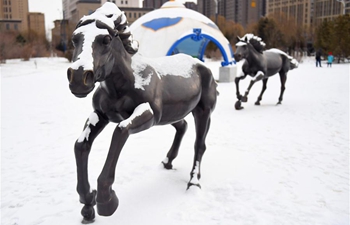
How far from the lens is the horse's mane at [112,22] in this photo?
98.1 inches

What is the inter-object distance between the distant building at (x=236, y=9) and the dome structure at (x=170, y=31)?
2499 inches

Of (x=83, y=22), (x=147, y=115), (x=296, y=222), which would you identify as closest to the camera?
(x=83, y=22)

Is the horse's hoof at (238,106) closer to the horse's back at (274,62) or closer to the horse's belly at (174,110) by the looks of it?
the horse's back at (274,62)

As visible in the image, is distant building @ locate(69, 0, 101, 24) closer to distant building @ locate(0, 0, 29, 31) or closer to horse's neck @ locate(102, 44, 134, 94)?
distant building @ locate(0, 0, 29, 31)

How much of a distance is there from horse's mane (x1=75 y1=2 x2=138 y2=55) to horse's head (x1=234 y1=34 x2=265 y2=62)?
6.11m

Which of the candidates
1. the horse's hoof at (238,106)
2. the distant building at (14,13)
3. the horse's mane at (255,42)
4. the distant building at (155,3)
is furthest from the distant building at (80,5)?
the horse's hoof at (238,106)

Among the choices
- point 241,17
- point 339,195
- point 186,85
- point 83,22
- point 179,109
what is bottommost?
point 339,195

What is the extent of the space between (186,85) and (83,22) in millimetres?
1306

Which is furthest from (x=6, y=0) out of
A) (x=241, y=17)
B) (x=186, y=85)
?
(x=186, y=85)

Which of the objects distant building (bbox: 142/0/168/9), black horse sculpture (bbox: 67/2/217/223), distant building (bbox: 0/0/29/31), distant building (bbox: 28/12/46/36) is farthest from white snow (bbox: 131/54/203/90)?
distant building (bbox: 28/12/46/36)

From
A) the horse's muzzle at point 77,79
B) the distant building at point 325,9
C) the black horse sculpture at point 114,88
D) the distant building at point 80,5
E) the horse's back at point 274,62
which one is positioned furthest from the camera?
the distant building at point 325,9

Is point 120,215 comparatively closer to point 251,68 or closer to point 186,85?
point 186,85

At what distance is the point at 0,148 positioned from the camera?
5.48 meters

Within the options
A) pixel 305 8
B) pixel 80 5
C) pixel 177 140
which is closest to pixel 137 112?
pixel 177 140
